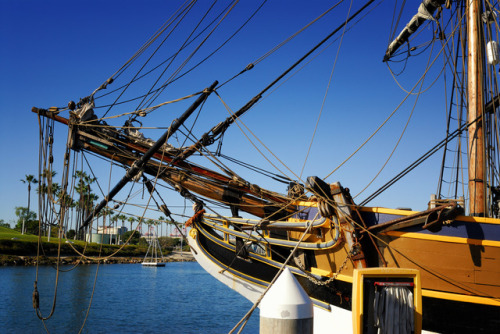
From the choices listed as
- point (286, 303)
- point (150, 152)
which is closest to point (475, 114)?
point (150, 152)

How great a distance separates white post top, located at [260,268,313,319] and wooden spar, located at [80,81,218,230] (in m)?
6.59

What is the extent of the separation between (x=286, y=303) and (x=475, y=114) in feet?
28.4

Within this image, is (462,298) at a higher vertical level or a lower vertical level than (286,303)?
lower

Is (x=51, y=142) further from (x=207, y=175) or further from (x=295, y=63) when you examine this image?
(x=295, y=63)

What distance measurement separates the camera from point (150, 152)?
412 inches

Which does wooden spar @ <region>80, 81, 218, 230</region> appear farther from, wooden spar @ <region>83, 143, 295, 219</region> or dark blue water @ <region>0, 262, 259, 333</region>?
dark blue water @ <region>0, 262, 259, 333</region>

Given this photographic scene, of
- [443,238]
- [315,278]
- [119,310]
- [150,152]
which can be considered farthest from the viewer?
[119,310]

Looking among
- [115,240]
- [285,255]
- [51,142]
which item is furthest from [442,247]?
[115,240]

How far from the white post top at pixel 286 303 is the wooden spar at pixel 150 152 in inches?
260

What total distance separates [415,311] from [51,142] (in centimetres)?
974

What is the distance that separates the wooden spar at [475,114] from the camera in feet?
31.3

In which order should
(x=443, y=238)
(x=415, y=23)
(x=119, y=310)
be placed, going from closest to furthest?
(x=443, y=238) → (x=415, y=23) → (x=119, y=310)

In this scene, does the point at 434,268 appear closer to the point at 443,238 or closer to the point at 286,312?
the point at 443,238

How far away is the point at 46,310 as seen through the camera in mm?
23516
